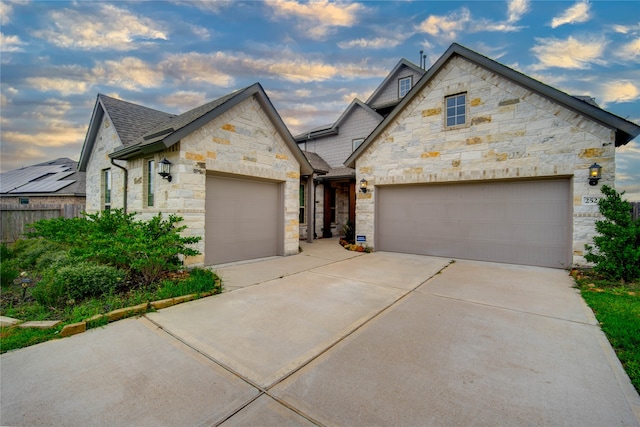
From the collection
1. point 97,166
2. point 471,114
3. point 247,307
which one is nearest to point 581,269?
point 471,114

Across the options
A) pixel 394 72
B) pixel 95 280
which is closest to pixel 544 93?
pixel 394 72

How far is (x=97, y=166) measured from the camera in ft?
37.0

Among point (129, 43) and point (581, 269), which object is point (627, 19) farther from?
point (129, 43)

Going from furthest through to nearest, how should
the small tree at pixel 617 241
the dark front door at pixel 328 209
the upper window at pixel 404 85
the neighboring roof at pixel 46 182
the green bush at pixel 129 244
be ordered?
the neighboring roof at pixel 46 182 → the upper window at pixel 404 85 → the dark front door at pixel 328 209 → the small tree at pixel 617 241 → the green bush at pixel 129 244

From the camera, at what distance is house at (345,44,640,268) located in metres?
6.72

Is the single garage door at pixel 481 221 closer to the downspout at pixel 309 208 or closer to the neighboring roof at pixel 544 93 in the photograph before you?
the neighboring roof at pixel 544 93

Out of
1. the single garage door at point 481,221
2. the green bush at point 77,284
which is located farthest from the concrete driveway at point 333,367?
the single garage door at point 481,221

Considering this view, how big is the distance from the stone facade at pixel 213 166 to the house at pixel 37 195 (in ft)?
7.96

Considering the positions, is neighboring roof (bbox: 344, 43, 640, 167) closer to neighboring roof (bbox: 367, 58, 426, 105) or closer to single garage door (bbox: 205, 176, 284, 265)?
single garage door (bbox: 205, 176, 284, 265)

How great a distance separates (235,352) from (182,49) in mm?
10256

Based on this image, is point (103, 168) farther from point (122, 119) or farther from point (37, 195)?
point (37, 195)

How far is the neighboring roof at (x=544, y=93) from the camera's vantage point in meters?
6.26

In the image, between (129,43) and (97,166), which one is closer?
(129,43)

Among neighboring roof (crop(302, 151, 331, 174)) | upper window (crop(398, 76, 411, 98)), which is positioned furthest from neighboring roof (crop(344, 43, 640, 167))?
upper window (crop(398, 76, 411, 98))
